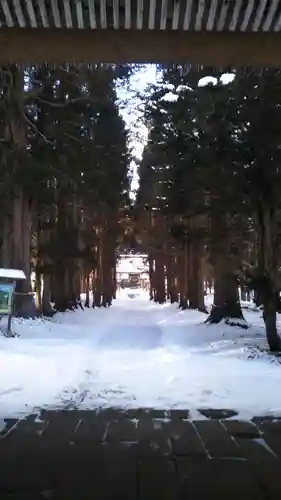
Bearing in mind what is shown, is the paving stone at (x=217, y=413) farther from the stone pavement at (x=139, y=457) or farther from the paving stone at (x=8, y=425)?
the paving stone at (x=8, y=425)

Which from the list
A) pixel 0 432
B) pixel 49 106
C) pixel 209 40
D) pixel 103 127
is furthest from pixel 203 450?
pixel 103 127

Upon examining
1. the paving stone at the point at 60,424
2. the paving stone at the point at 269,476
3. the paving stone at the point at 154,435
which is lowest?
the paving stone at the point at 269,476

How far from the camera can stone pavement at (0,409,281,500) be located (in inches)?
221

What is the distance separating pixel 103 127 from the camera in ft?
99.3

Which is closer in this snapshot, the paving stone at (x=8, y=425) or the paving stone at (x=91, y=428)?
→ the paving stone at (x=91, y=428)

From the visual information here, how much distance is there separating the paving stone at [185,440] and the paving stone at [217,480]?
0.33 meters

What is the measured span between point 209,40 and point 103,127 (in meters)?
A: 23.3

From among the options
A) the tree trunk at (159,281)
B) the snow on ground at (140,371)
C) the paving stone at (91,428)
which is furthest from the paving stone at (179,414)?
the tree trunk at (159,281)

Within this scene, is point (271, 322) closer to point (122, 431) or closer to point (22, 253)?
point (122, 431)

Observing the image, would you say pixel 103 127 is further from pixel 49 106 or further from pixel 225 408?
pixel 225 408

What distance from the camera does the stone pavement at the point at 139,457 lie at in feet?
18.4

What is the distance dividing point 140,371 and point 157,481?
291 inches

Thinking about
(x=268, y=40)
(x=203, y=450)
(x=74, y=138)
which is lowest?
(x=203, y=450)

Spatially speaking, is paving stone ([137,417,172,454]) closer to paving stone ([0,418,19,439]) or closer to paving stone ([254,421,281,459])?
paving stone ([254,421,281,459])
